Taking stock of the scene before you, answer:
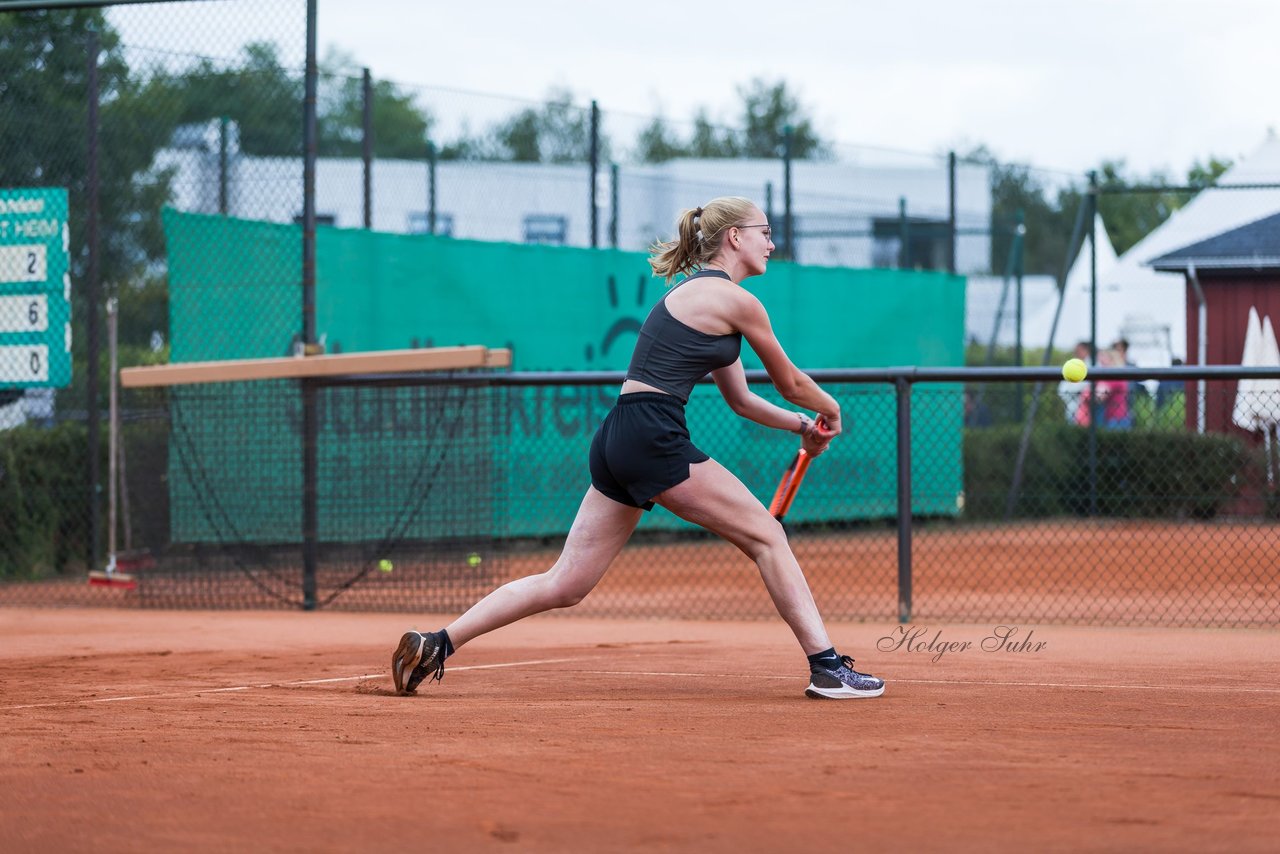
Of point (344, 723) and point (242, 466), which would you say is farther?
point (242, 466)

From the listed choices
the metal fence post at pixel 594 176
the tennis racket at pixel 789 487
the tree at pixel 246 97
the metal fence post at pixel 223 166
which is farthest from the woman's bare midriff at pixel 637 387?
the metal fence post at pixel 594 176

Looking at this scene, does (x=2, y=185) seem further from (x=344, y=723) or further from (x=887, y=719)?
(x=887, y=719)

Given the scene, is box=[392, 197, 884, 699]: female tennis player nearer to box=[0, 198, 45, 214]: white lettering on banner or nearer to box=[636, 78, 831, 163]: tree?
box=[0, 198, 45, 214]: white lettering on banner

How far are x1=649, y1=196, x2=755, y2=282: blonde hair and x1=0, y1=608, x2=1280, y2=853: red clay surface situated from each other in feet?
5.00

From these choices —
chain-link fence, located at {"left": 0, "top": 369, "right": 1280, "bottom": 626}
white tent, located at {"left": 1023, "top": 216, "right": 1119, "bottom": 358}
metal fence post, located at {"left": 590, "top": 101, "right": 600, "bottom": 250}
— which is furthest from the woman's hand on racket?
white tent, located at {"left": 1023, "top": 216, "right": 1119, "bottom": 358}

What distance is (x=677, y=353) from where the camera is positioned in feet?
18.4

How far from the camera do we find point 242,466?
10.2 metres

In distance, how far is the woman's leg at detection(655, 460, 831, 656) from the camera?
18.3 ft

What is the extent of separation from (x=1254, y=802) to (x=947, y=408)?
11618 mm

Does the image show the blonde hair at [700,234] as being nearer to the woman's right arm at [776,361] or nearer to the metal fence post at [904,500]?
the woman's right arm at [776,361]

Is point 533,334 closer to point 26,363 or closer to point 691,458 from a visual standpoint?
point 26,363

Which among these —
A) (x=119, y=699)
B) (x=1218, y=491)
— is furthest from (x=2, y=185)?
(x=1218, y=491)

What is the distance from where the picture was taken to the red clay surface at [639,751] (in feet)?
12.0

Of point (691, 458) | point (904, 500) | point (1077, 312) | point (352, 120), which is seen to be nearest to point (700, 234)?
point (691, 458)
